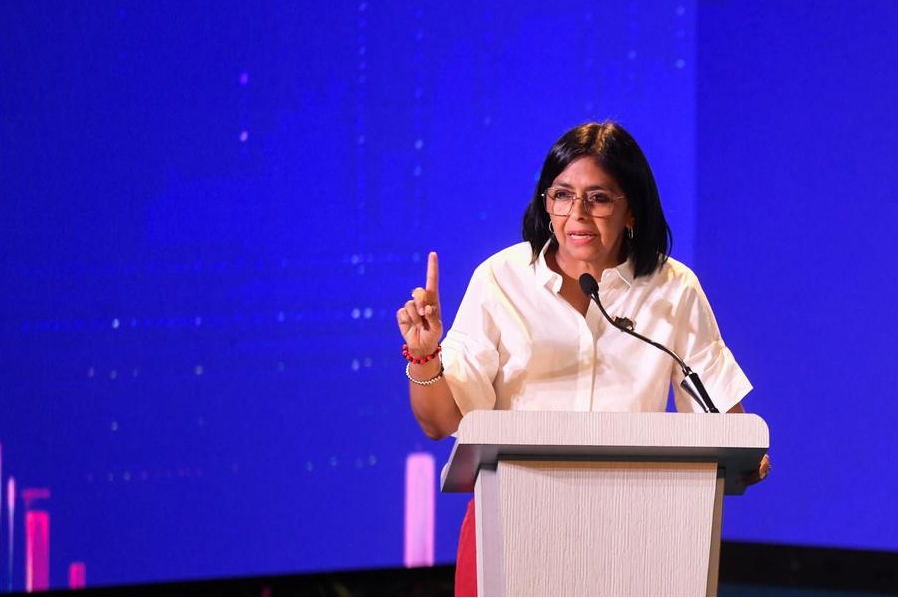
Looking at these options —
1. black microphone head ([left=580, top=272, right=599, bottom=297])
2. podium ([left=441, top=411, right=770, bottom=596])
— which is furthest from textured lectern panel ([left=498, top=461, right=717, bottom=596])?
black microphone head ([left=580, top=272, right=599, bottom=297])

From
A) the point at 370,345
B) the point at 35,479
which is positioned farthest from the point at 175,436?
the point at 370,345

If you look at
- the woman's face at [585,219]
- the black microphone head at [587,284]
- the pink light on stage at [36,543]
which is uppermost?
the woman's face at [585,219]

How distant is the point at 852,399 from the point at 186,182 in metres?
2.40

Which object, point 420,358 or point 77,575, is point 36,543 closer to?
point 77,575

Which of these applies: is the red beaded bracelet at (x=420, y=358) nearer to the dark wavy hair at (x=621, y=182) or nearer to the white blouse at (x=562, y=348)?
the white blouse at (x=562, y=348)

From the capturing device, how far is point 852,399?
402cm

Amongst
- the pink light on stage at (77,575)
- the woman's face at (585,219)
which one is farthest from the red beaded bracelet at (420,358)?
the pink light on stage at (77,575)

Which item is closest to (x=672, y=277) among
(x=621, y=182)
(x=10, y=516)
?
(x=621, y=182)

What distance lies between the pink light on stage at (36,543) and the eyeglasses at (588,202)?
185 centimetres

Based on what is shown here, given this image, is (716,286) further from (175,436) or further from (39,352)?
(39,352)

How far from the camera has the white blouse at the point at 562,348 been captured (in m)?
2.06

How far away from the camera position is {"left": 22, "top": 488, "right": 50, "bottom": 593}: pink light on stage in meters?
3.13

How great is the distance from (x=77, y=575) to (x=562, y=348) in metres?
1.84

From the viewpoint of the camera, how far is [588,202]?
6.75 ft
